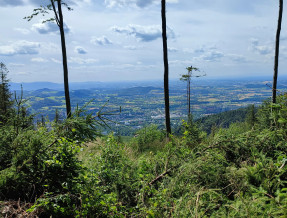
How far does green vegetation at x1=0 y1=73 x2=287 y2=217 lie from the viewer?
2.18 m

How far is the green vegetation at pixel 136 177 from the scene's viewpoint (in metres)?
2.18

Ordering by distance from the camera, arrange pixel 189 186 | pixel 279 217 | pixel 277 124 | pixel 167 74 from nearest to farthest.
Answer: pixel 279 217
pixel 189 186
pixel 277 124
pixel 167 74

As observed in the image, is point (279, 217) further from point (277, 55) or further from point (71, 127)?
point (277, 55)

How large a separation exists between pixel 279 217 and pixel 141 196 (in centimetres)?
160

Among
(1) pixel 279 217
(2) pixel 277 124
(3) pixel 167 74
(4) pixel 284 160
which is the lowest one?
(1) pixel 279 217

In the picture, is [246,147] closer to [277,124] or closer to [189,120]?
[277,124]

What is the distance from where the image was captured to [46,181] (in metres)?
2.64

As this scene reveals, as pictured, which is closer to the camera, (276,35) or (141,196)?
(141,196)

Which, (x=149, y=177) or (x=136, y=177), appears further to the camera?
(x=136, y=177)

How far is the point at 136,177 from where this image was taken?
3463 mm

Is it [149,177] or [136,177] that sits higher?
[149,177]

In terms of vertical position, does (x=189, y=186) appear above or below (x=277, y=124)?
below

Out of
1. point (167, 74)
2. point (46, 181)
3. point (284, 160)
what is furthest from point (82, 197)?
point (167, 74)

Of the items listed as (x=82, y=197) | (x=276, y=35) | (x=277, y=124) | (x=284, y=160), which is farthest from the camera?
(x=276, y=35)
